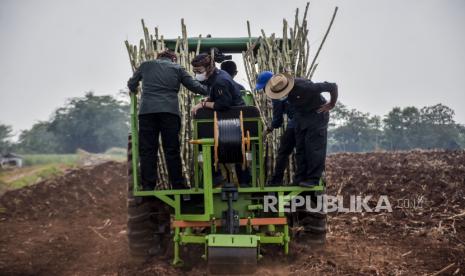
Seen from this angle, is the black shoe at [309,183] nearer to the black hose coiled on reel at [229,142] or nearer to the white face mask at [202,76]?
the black hose coiled on reel at [229,142]

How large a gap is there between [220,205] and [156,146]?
94cm

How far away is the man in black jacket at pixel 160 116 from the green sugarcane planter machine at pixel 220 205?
0.10m

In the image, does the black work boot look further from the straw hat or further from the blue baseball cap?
the blue baseball cap

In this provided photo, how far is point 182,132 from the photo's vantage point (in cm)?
635

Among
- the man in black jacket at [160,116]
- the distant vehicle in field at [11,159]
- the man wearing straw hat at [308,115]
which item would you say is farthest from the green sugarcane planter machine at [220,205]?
the distant vehicle in field at [11,159]

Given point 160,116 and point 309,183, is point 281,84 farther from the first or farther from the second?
point 160,116

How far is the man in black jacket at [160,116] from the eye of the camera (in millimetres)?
5613

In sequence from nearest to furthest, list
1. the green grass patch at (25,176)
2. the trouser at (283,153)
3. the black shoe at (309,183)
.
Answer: the black shoe at (309,183) < the trouser at (283,153) < the green grass patch at (25,176)

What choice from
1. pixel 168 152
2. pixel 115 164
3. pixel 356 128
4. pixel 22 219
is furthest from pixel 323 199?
pixel 356 128

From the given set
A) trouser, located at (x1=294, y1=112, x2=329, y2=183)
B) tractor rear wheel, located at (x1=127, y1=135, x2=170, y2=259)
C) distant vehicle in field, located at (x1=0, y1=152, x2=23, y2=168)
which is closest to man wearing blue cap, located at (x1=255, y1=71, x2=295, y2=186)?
trouser, located at (x1=294, y1=112, x2=329, y2=183)

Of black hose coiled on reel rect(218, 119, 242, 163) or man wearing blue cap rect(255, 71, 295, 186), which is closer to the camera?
black hose coiled on reel rect(218, 119, 242, 163)

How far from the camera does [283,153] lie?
19.8 feet

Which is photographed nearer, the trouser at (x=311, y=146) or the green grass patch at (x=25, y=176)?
the trouser at (x=311, y=146)

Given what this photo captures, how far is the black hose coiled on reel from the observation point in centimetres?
498
